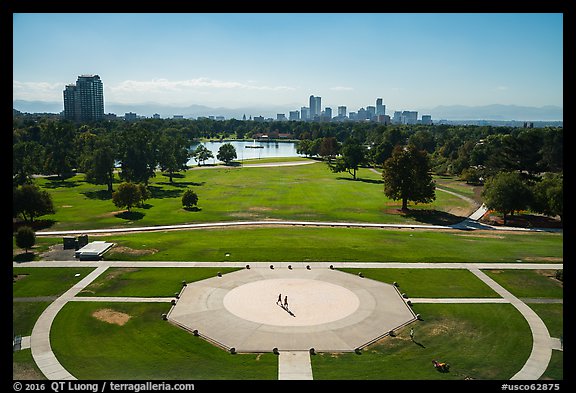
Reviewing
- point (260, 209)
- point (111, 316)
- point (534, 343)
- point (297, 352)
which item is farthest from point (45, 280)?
point (260, 209)

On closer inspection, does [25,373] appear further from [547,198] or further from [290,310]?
[547,198]

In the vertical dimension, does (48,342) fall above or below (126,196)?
below

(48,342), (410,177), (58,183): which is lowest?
(48,342)

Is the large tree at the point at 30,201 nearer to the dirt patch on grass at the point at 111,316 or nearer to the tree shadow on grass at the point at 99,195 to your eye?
the tree shadow on grass at the point at 99,195

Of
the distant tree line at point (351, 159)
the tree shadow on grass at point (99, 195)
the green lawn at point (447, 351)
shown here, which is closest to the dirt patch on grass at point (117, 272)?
the green lawn at point (447, 351)

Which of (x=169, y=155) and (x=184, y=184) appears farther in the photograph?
(x=169, y=155)
